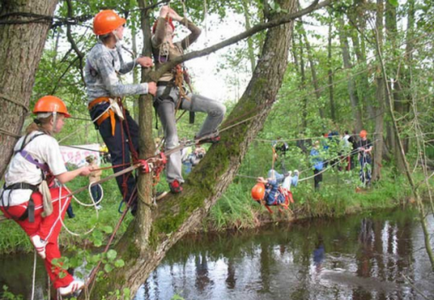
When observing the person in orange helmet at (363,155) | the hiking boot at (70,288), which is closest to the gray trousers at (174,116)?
the hiking boot at (70,288)

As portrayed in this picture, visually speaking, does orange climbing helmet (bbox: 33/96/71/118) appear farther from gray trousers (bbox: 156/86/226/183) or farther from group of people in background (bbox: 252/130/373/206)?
group of people in background (bbox: 252/130/373/206)

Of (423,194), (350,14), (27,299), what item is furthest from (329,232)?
(350,14)

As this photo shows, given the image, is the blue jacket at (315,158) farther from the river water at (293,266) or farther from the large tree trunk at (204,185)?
the large tree trunk at (204,185)

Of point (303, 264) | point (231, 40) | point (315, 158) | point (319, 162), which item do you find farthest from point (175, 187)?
point (315, 158)

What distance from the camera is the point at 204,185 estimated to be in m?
3.62

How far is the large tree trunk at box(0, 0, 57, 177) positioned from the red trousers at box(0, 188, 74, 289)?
0.34 m

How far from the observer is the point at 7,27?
3.11m

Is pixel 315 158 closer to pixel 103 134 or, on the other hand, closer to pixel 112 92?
pixel 103 134

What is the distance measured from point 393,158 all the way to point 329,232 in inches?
284

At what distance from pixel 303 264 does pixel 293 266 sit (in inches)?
9.7

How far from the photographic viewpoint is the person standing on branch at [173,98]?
355cm

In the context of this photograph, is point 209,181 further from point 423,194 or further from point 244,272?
point 423,194

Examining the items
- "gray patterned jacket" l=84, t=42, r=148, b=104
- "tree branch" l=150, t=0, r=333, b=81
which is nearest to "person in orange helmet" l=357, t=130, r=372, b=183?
"tree branch" l=150, t=0, r=333, b=81

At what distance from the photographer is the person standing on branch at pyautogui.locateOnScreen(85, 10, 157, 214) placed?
325cm
